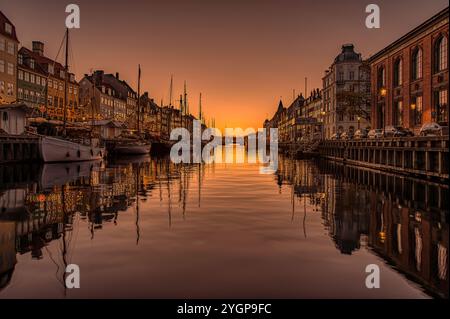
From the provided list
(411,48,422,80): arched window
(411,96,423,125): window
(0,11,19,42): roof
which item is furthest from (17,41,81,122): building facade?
(411,48,422,80): arched window

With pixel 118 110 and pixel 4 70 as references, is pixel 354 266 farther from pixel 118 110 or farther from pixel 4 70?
pixel 118 110

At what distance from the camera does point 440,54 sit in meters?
51.0

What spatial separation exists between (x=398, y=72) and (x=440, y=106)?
15723 millimetres

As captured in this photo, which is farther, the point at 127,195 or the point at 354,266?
the point at 127,195

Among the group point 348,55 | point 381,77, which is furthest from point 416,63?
point 348,55

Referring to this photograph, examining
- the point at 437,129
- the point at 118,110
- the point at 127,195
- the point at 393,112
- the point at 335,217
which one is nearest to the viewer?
the point at 335,217

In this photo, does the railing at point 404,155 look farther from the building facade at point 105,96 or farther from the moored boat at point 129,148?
the building facade at point 105,96

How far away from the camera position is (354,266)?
9781 millimetres

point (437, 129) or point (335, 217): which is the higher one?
point (437, 129)

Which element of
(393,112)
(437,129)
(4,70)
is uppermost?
(4,70)

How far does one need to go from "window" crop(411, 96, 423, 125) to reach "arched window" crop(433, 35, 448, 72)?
17.8 feet

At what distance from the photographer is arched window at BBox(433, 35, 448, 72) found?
49469 mm

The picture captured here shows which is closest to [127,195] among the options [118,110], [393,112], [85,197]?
[85,197]
